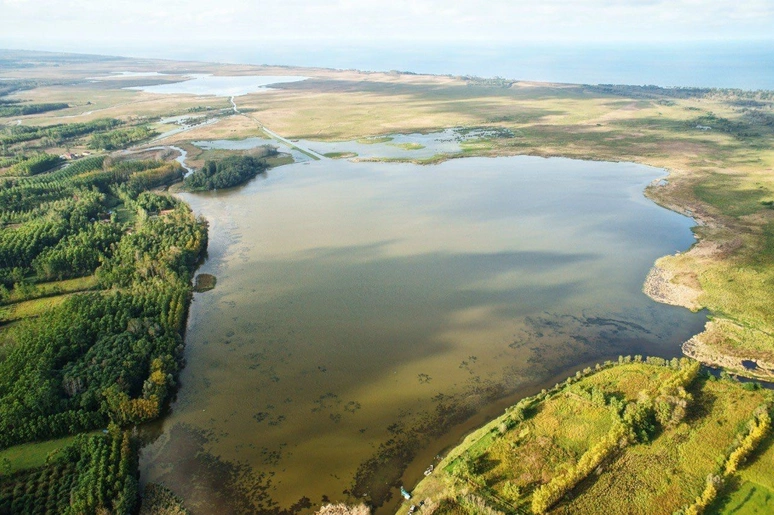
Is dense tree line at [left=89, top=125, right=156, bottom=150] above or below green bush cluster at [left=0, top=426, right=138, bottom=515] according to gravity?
above

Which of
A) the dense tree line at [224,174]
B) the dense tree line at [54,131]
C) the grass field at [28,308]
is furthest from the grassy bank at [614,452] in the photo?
the dense tree line at [54,131]

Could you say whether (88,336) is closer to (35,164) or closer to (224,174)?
(224,174)

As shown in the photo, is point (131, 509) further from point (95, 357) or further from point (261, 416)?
point (95, 357)

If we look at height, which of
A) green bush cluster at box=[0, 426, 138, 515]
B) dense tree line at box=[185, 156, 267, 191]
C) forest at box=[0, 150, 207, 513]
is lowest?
green bush cluster at box=[0, 426, 138, 515]

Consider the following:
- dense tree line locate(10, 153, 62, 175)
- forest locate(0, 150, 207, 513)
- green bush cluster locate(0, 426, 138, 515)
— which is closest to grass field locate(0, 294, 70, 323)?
forest locate(0, 150, 207, 513)

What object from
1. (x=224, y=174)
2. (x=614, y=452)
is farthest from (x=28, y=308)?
(x=614, y=452)

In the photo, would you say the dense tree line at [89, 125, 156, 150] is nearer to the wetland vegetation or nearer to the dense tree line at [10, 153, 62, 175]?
the dense tree line at [10, 153, 62, 175]

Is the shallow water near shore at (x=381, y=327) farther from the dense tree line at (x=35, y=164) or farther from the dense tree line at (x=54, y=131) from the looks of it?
the dense tree line at (x=54, y=131)

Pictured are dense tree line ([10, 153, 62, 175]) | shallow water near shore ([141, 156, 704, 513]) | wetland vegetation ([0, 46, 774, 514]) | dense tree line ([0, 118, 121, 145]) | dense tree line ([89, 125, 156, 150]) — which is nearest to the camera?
wetland vegetation ([0, 46, 774, 514])
